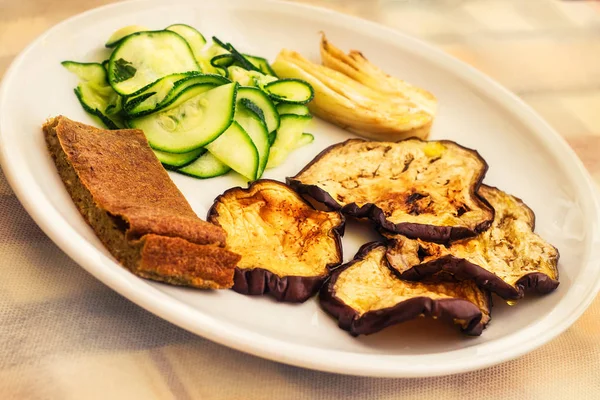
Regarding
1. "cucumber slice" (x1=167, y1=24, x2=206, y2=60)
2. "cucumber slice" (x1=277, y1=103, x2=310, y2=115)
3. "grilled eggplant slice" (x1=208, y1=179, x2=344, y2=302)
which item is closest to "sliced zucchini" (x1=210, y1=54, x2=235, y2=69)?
"cucumber slice" (x1=167, y1=24, x2=206, y2=60)

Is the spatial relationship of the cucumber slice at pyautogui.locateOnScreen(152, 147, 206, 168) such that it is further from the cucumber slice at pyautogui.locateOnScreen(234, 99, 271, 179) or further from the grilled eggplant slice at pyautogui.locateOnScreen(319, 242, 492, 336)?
the grilled eggplant slice at pyautogui.locateOnScreen(319, 242, 492, 336)

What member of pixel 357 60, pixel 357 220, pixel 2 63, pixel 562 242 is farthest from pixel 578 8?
pixel 2 63

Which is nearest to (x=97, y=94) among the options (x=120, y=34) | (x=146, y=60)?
(x=146, y=60)

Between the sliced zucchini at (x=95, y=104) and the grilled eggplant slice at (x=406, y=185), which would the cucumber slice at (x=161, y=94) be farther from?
the grilled eggplant slice at (x=406, y=185)

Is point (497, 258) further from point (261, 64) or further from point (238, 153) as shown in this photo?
point (261, 64)

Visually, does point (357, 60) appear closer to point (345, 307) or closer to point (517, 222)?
point (517, 222)

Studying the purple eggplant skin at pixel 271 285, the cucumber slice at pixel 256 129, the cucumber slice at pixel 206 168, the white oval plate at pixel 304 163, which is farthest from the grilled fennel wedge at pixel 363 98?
the purple eggplant skin at pixel 271 285
